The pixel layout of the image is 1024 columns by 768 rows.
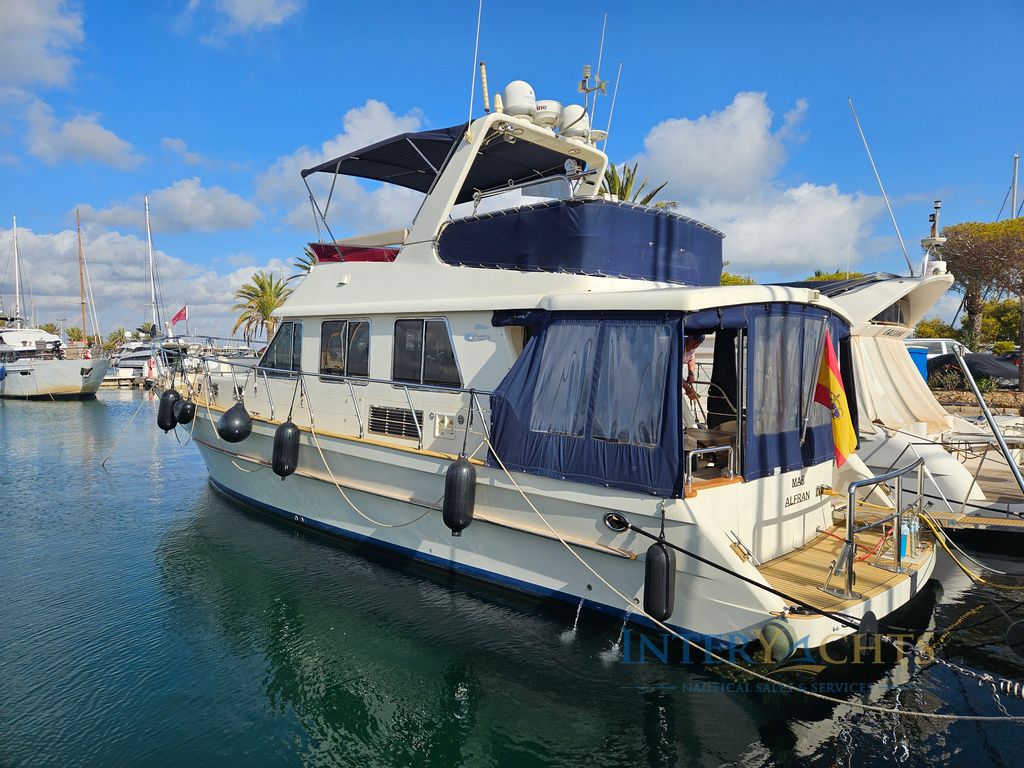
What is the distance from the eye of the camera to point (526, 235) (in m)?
6.67

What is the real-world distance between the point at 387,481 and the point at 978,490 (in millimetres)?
8781

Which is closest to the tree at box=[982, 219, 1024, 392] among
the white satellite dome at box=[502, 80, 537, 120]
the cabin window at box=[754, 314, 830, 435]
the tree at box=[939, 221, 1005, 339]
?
the tree at box=[939, 221, 1005, 339]

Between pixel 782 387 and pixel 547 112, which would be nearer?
pixel 782 387

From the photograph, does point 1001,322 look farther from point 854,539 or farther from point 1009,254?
point 854,539

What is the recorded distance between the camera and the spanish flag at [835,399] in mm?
5555

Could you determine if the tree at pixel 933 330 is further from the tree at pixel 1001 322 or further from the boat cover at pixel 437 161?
the boat cover at pixel 437 161

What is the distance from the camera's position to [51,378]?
32875 mm

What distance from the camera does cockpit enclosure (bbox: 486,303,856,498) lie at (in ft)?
16.4

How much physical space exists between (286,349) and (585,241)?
511cm

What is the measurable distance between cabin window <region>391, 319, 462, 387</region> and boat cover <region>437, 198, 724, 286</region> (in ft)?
2.88

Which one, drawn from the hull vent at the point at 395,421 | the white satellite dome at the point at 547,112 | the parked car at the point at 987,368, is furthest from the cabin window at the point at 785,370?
the parked car at the point at 987,368

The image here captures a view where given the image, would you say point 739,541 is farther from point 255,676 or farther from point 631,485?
point 255,676

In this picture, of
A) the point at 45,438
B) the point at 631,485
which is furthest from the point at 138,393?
the point at 631,485

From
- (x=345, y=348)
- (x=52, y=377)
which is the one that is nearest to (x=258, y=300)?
(x=52, y=377)
